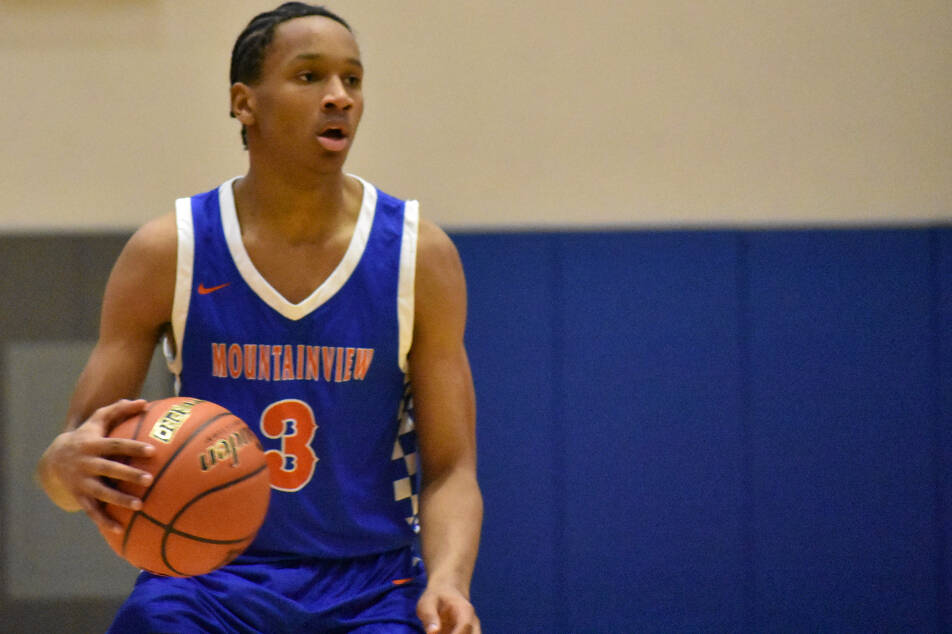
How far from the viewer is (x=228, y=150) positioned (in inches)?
121

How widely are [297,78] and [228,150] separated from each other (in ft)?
4.10

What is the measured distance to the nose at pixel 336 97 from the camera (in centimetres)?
187

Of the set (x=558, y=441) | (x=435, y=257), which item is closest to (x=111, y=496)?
(x=435, y=257)

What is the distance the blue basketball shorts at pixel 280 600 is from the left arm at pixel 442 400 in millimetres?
113

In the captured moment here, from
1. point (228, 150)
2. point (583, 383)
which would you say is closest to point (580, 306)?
point (583, 383)

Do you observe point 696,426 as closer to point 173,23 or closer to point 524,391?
point 524,391

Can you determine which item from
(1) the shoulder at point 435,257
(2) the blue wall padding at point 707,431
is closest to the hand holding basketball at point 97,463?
(1) the shoulder at point 435,257

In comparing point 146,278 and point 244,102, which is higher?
point 244,102

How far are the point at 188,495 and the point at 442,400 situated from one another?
0.54m

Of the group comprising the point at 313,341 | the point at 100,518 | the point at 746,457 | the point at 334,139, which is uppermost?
the point at 334,139

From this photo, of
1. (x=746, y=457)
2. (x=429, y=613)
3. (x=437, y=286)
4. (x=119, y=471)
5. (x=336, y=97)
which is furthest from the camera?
(x=746, y=457)

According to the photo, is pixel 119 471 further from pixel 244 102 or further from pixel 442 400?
pixel 244 102

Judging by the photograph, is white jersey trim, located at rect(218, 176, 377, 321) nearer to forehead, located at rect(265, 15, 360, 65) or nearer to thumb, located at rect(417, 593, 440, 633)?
forehead, located at rect(265, 15, 360, 65)

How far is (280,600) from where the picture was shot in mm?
1782
